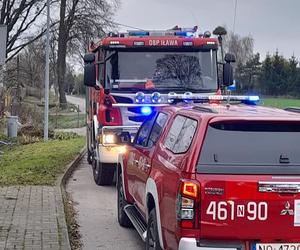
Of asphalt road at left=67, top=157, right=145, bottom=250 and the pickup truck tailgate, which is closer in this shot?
the pickup truck tailgate

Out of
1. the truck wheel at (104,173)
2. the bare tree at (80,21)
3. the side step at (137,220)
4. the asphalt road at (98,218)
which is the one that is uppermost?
the bare tree at (80,21)

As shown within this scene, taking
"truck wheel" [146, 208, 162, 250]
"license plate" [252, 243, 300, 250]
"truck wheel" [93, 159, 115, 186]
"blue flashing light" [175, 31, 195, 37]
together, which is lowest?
"truck wheel" [93, 159, 115, 186]

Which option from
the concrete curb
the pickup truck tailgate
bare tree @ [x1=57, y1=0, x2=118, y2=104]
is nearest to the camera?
the pickup truck tailgate

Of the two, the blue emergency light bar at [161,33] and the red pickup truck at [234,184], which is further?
the blue emergency light bar at [161,33]

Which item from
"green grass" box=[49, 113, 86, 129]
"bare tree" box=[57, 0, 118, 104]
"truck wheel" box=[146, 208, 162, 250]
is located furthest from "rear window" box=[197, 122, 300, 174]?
"bare tree" box=[57, 0, 118, 104]

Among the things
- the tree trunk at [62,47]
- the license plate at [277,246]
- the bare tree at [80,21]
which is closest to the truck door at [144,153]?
the license plate at [277,246]

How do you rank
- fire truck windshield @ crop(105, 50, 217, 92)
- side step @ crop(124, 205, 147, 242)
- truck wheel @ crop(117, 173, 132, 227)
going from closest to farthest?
1. side step @ crop(124, 205, 147, 242)
2. truck wheel @ crop(117, 173, 132, 227)
3. fire truck windshield @ crop(105, 50, 217, 92)

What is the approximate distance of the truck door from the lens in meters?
6.62

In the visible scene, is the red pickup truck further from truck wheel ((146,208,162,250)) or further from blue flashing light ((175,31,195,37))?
blue flashing light ((175,31,195,37))

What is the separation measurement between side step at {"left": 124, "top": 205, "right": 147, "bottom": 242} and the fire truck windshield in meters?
3.96

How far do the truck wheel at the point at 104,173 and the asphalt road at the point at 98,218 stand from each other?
0.13m

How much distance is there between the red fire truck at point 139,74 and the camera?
11.5 metres

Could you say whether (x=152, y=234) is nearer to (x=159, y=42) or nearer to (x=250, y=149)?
(x=250, y=149)

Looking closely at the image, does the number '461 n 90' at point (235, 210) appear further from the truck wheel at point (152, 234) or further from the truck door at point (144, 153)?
the truck door at point (144, 153)
